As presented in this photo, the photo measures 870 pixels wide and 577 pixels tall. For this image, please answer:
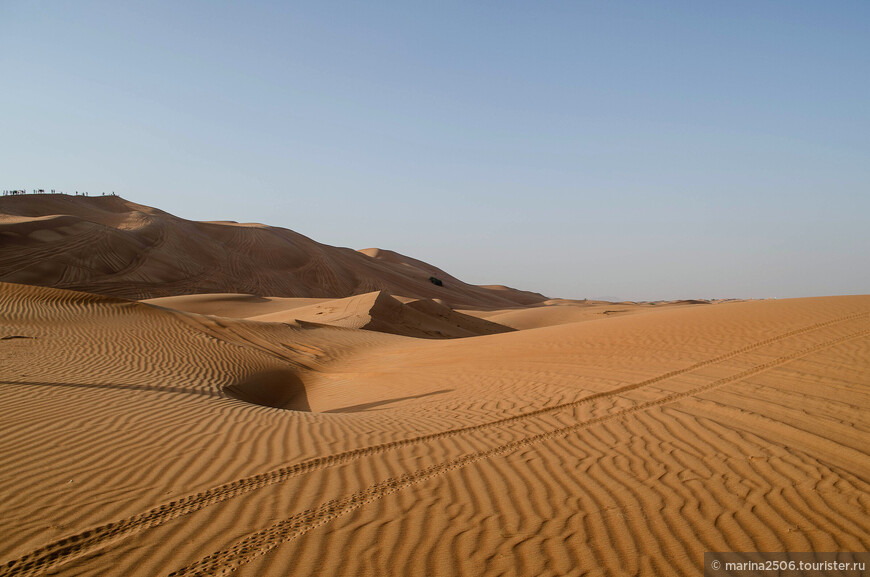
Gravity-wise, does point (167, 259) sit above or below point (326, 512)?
above

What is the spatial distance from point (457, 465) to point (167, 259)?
40639mm

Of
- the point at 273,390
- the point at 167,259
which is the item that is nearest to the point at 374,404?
the point at 273,390

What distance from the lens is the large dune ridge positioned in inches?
135

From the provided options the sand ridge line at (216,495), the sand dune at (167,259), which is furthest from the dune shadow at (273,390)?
the sand dune at (167,259)

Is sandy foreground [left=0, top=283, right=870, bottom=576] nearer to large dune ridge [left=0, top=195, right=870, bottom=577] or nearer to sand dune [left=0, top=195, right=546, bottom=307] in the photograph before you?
large dune ridge [left=0, top=195, right=870, bottom=577]

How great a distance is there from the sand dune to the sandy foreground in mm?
26659

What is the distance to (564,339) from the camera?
1336 centimetres

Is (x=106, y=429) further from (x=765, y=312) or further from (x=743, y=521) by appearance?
(x=765, y=312)

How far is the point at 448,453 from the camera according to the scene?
5180 millimetres

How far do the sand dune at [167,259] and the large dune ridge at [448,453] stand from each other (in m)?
22.6

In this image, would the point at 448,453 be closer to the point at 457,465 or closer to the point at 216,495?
the point at 457,465

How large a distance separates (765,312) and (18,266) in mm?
38129

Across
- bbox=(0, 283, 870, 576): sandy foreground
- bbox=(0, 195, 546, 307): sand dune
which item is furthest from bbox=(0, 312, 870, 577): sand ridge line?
bbox=(0, 195, 546, 307): sand dune

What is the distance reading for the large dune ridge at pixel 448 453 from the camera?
3.43m
